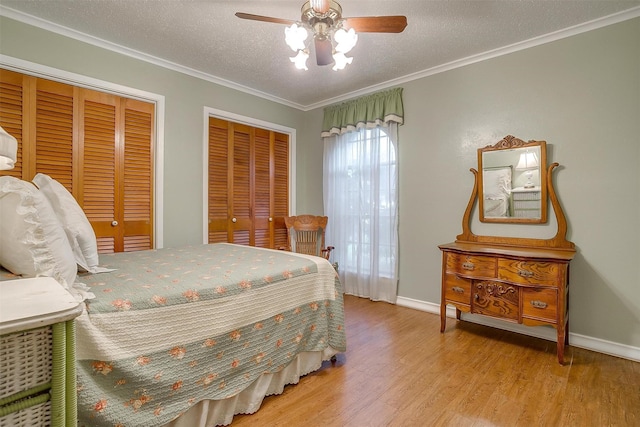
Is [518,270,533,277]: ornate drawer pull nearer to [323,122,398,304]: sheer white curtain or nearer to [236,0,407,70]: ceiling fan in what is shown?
[323,122,398,304]: sheer white curtain

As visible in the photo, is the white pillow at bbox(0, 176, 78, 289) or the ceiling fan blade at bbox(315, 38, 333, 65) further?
the ceiling fan blade at bbox(315, 38, 333, 65)

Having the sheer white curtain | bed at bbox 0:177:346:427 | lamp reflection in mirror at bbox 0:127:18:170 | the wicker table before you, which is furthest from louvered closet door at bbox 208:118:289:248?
the wicker table

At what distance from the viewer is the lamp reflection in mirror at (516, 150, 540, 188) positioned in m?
2.68

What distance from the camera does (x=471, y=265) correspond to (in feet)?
8.56

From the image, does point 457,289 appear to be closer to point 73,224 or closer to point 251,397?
point 251,397

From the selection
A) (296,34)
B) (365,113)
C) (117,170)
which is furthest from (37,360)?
(365,113)

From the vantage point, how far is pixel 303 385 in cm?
196

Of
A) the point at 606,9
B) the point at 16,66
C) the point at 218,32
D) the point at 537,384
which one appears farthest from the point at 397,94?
the point at 16,66

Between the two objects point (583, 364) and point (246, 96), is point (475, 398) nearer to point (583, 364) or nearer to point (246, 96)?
point (583, 364)

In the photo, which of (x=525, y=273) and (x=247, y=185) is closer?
(x=525, y=273)

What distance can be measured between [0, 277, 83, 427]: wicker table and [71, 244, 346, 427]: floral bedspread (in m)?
0.38

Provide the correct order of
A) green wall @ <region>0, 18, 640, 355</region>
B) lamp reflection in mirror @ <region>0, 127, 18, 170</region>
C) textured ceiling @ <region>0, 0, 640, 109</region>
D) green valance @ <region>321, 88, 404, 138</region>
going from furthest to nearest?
1. green valance @ <region>321, 88, 404, 138</region>
2. green wall @ <region>0, 18, 640, 355</region>
3. textured ceiling @ <region>0, 0, 640, 109</region>
4. lamp reflection in mirror @ <region>0, 127, 18, 170</region>

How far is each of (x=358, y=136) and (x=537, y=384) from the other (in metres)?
2.97

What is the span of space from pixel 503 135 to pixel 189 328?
3008 millimetres
